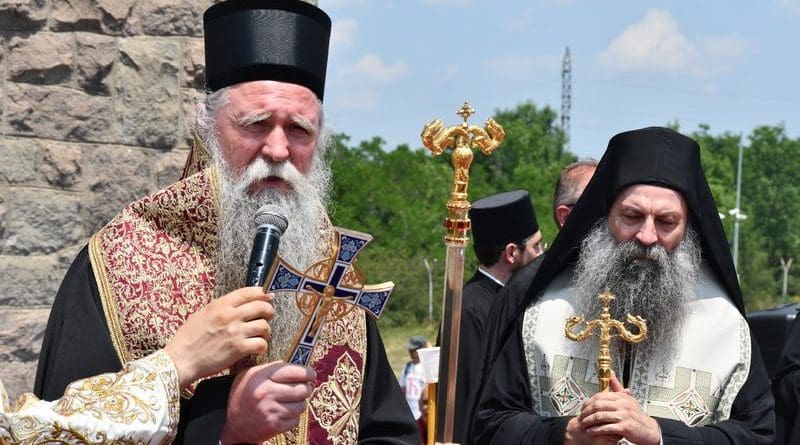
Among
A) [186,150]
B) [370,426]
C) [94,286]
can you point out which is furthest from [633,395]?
[186,150]

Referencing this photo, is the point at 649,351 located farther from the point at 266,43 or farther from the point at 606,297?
the point at 266,43

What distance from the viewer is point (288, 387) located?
2.73 meters

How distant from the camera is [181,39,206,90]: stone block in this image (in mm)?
5711

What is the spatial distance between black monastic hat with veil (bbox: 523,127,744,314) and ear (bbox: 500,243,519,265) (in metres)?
2.38

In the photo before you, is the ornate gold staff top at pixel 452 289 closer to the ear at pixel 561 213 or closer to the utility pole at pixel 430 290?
the ear at pixel 561 213

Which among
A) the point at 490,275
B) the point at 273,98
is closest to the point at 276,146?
the point at 273,98

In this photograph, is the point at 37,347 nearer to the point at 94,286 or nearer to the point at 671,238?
the point at 94,286

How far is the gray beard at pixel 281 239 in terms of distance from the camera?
127 inches

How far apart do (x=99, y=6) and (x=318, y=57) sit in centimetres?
222

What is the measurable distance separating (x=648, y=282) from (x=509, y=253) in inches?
103

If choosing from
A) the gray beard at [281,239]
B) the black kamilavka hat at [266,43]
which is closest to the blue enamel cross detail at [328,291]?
the gray beard at [281,239]

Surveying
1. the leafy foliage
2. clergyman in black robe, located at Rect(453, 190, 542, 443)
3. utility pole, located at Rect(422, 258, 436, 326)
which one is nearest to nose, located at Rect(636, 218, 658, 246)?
clergyman in black robe, located at Rect(453, 190, 542, 443)

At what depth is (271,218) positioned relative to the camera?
291 centimetres

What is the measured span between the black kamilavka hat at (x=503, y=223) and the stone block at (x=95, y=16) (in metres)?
2.25
